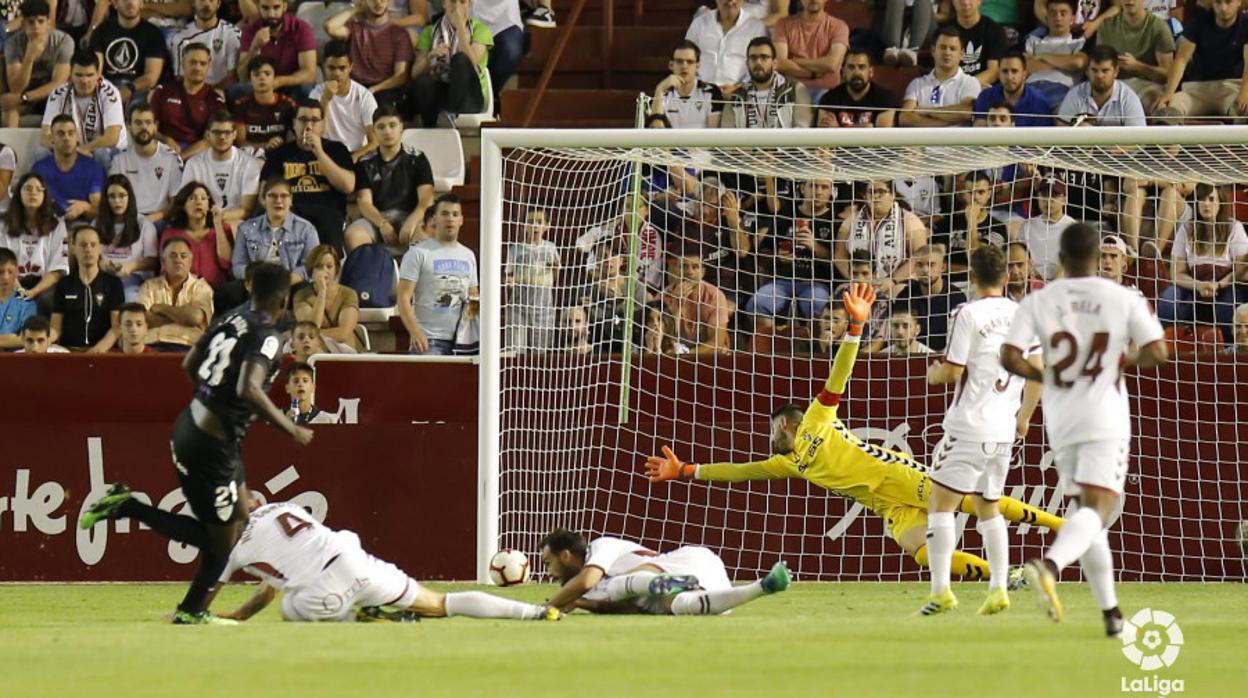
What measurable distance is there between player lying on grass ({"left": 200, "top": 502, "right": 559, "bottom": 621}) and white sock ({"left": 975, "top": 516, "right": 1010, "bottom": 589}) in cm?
233

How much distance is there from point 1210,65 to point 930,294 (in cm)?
392

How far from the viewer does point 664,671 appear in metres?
7.31

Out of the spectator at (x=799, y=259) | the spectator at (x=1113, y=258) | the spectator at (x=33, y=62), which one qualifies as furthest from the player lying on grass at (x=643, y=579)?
the spectator at (x=33, y=62)

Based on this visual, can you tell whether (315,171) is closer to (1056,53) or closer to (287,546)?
(1056,53)

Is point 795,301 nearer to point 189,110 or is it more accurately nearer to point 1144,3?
point 1144,3

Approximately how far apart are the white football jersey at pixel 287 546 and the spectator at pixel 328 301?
5608 mm

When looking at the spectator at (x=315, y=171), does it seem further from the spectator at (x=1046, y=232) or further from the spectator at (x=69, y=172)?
the spectator at (x=1046, y=232)

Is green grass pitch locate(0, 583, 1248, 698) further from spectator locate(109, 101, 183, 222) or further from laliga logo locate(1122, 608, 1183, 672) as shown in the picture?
spectator locate(109, 101, 183, 222)

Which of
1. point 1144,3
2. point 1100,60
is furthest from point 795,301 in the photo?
point 1144,3

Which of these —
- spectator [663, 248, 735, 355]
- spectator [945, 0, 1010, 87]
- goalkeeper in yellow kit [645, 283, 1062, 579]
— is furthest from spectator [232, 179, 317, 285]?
spectator [945, 0, 1010, 87]

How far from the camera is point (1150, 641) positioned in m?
8.05

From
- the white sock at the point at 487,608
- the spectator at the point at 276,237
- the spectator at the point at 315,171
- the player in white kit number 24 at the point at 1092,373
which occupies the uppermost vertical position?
the spectator at the point at 315,171

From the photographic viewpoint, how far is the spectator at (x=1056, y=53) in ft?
55.3

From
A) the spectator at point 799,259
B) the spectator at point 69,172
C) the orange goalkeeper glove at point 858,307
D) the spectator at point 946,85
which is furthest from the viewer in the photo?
the spectator at point 69,172
